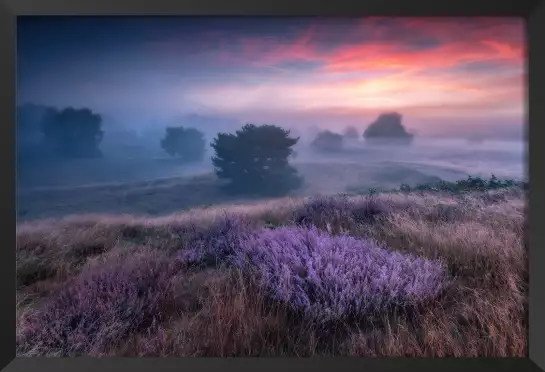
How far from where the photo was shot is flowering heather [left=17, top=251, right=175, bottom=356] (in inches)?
105

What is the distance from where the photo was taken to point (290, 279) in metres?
2.70

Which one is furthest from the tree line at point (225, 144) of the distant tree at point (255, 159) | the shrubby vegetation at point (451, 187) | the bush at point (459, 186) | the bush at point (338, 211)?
the bush at point (459, 186)

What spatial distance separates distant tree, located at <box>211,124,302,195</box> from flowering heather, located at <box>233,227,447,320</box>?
0.29 meters

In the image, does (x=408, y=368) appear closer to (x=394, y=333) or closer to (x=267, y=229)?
(x=394, y=333)

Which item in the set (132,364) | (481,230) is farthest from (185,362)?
(481,230)

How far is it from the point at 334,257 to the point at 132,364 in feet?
4.14

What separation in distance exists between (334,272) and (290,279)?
0.82 ft

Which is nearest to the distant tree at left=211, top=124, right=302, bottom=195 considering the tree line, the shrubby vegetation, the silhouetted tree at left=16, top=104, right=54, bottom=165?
the tree line

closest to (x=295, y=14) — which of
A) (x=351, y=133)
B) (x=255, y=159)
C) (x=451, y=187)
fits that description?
(x=351, y=133)

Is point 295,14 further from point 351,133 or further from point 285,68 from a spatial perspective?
point 351,133

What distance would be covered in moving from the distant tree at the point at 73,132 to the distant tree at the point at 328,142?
1.24 metres

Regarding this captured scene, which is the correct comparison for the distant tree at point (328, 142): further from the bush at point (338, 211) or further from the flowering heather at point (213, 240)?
the flowering heather at point (213, 240)

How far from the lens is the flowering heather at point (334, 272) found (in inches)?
105

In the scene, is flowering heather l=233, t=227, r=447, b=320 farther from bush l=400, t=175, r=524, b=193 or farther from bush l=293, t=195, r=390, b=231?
bush l=400, t=175, r=524, b=193
